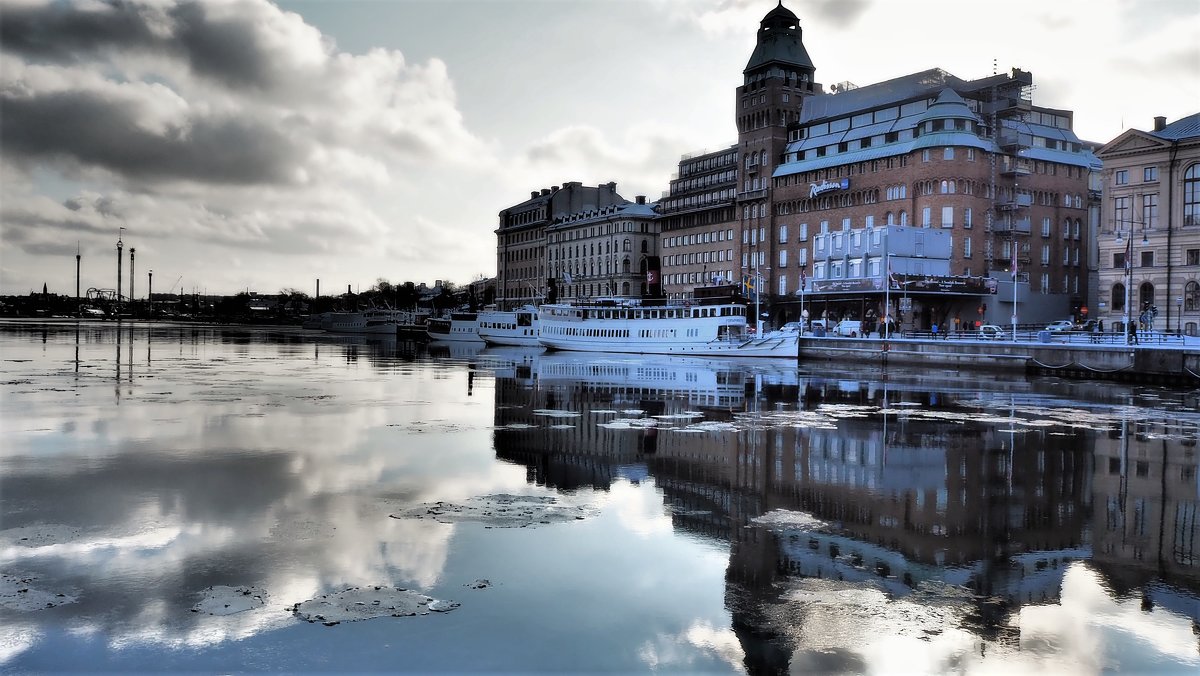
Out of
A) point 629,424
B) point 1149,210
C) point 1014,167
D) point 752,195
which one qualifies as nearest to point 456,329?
point 752,195

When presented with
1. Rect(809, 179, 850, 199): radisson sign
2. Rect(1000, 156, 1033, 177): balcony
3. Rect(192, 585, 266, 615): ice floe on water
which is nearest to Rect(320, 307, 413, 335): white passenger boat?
Rect(809, 179, 850, 199): radisson sign

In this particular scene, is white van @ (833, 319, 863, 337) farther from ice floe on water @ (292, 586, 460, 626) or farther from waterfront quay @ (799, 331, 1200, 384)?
ice floe on water @ (292, 586, 460, 626)

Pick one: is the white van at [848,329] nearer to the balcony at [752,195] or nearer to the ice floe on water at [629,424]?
the balcony at [752,195]

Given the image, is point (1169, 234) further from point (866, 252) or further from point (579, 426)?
point (579, 426)

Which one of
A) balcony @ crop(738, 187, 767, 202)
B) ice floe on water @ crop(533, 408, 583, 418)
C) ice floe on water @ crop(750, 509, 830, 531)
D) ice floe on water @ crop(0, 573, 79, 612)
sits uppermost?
balcony @ crop(738, 187, 767, 202)

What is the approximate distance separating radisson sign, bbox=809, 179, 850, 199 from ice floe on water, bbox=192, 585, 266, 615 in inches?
4256

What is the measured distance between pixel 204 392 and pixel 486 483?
77.6ft

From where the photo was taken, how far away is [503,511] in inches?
638

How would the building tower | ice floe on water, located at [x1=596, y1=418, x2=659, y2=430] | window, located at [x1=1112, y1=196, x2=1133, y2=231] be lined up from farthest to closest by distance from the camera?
the building tower
window, located at [x1=1112, y1=196, x2=1133, y2=231]
ice floe on water, located at [x1=596, y1=418, x2=659, y2=430]

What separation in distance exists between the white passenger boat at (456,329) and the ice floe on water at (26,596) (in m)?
120

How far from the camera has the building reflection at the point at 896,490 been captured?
12.3m

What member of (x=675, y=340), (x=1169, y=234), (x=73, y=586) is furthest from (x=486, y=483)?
(x=1169, y=234)

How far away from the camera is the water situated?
32.1 ft

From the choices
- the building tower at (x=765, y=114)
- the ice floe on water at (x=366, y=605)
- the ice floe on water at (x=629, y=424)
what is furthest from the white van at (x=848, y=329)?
Result: the ice floe on water at (x=366, y=605)
